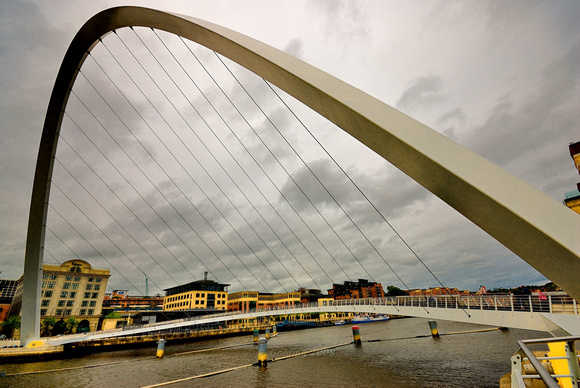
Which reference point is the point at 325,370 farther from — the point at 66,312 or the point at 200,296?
the point at 200,296

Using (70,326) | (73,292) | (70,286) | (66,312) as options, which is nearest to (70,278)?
(70,286)

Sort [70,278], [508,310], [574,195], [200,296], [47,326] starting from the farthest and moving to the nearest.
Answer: [200,296] → [70,278] → [47,326] → [574,195] → [508,310]

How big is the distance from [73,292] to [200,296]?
68.5ft

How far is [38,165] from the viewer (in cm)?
1844

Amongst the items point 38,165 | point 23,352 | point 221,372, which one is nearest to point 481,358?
point 221,372

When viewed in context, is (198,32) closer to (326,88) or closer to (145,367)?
(326,88)

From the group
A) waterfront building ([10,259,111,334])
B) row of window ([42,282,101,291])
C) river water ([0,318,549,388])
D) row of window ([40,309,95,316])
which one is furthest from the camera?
row of window ([42,282,101,291])

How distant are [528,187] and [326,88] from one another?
2854 millimetres

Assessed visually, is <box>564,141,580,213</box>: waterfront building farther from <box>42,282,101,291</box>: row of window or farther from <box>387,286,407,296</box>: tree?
<box>387,286,407,296</box>: tree

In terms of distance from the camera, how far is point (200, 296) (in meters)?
58.0

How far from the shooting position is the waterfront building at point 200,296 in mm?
57500

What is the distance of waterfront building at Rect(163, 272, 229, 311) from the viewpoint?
57500 millimetres

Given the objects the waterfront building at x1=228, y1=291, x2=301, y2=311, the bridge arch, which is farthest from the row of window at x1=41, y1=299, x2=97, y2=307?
the bridge arch

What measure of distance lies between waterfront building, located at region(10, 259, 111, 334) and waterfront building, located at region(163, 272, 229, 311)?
1520 centimetres
